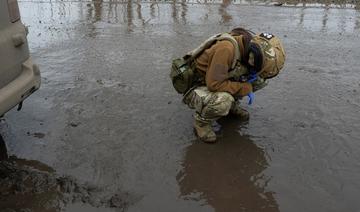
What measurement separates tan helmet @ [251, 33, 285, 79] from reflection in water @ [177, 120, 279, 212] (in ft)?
2.39

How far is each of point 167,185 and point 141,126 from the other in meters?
1.05

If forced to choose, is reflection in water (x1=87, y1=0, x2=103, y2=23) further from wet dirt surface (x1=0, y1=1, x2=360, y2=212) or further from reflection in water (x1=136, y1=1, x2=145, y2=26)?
wet dirt surface (x1=0, y1=1, x2=360, y2=212)

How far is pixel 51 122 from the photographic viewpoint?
4.60 meters

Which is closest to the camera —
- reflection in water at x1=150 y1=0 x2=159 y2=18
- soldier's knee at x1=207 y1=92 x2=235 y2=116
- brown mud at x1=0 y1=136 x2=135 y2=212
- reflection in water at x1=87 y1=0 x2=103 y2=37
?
brown mud at x1=0 y1=136 x2=135 y2=212

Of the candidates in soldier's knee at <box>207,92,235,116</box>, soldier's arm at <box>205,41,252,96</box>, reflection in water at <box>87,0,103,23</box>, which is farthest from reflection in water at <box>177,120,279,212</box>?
reflection in water at <box>87,0,103,23</box>

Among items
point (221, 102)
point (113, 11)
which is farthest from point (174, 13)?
point (221, 102)

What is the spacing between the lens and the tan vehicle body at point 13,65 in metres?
3.48

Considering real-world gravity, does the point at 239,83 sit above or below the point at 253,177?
above

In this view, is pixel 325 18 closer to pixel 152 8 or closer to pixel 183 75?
pixel 152 8

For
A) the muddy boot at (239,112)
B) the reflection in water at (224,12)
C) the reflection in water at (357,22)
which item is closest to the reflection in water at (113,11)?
the reflection in water at (224,12)

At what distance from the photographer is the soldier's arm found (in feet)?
12.9

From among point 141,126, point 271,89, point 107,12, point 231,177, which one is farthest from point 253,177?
point 107,12

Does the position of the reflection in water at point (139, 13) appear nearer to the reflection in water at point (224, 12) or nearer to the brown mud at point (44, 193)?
the reflection in water at point (224, 12)

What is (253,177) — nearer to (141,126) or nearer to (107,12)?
(141,126)
